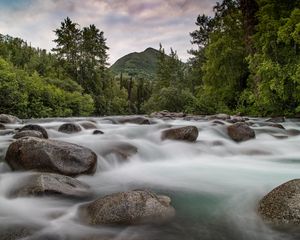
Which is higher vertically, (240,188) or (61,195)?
(61,195)

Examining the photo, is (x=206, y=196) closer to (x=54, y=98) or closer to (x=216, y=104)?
(x=216, y=104)

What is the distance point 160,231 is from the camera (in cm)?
374

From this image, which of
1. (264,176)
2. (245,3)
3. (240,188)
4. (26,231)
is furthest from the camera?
(245,3)

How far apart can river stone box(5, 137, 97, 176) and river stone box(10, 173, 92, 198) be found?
481 mm

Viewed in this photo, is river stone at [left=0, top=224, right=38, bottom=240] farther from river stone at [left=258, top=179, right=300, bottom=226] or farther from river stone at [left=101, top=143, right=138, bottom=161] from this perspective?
river stone at [left=101, top=143, right=138, bottom=161]

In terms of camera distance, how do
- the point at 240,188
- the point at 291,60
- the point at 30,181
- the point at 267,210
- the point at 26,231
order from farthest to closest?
the point at 291,60, the point at 240,188, the point at 30,181, the point at 267,210, the point at 26,231

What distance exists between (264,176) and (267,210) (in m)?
2.69

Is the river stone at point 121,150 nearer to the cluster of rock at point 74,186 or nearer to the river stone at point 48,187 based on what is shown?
the cluster of rock at point 74,186

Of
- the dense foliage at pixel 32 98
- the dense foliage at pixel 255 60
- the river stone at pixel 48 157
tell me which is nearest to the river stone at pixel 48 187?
the river stone at pixel 48 157

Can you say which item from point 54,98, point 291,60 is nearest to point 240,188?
point 291,60

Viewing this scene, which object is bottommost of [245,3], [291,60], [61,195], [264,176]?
[264,176]

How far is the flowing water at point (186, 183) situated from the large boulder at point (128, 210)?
0.36 ft

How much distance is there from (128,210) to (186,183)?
2497 millimetres

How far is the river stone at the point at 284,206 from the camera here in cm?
374
